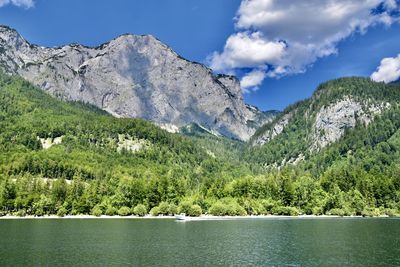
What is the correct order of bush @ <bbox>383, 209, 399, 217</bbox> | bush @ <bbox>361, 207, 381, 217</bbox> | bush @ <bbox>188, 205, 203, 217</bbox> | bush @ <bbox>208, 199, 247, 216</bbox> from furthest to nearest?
1. bush @ <bbox>208, 199, 247, 216</bbox>
2. bush @ <bbox>383, 209, 399, 217</bbox>
3. bush @ <bbox>188, 205, 203, 217</bbox>
4. bush @ <bbox>361, 207, 381, 217</bbox>

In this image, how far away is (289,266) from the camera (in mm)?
65562

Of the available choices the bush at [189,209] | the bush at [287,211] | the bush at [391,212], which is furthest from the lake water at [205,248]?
the bush at [391,212]

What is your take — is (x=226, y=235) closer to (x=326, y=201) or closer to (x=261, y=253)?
(x=261, y=253)

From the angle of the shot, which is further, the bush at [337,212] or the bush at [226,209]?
the bush at [226,209]

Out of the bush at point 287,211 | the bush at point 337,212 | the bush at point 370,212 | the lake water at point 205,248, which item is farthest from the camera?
Result: the bush at point 287,211

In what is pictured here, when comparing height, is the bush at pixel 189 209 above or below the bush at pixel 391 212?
above

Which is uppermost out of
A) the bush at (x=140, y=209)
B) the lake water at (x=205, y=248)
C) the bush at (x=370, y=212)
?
the bush at (x=140, y=209)

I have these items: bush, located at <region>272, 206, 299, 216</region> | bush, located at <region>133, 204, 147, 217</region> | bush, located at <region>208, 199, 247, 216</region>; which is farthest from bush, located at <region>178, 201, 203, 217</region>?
bush, located at <region>272, 206, 299, 216</region>

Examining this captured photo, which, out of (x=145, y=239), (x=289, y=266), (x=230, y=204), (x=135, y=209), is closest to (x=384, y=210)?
(x=230, y=204)

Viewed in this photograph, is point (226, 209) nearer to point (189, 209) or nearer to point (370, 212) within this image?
point (189, 209)

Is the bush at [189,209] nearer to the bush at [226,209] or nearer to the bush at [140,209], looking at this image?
the bush at [226,209]

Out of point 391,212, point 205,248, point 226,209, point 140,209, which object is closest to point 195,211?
point 226,209

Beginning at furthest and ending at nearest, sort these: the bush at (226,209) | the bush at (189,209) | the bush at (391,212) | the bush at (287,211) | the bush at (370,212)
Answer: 1. the bush at (287,211)
2. the bush at (226,209)
3. the bush at (391,212)
4. the bush at (189,209)
5. the bush at (370,212)

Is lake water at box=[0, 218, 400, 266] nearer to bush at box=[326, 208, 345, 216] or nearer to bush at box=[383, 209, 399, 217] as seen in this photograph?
bush at box=[326, 208, 345, 216]
